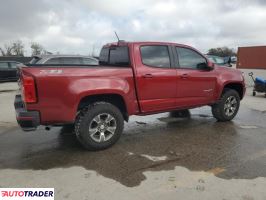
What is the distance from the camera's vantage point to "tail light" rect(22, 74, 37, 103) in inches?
189

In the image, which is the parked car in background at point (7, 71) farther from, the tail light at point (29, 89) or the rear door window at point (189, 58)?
the tail light at point (29, 89)

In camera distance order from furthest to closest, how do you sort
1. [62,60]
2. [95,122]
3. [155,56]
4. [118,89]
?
[62,60] → [155,56] → [118,89] → [95,122]

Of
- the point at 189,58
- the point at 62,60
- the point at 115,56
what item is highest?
the point at 115,56

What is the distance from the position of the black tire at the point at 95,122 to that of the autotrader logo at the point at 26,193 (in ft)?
4.70

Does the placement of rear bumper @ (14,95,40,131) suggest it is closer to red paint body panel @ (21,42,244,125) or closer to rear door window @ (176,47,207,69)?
red paint body panel @ (21,42,244,125)

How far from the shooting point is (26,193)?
388 cm

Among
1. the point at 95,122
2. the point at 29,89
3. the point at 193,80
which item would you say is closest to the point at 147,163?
the point at 95,122

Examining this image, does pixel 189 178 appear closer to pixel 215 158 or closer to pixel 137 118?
pixel 215 158

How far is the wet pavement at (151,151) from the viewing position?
4648 mm

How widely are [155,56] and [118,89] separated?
1210 millimetres

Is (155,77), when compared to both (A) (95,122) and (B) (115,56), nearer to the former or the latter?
(B) (115,56)

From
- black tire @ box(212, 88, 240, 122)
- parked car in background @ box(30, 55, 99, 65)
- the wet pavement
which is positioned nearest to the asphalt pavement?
the wet pavement

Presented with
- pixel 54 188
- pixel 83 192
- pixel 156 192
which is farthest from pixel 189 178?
pixel 54 188

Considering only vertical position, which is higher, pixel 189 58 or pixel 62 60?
pixel 189 58
